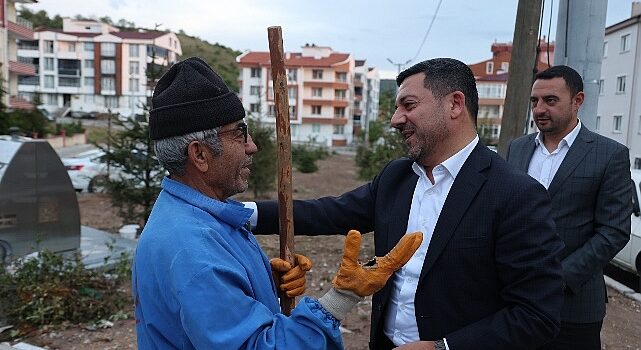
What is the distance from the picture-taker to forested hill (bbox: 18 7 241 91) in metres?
77.2

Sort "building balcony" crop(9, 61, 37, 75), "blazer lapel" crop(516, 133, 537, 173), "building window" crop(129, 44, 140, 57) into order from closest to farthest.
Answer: "blazer lapel" crop(516, 133, 537, 173) → "building balcony" crop(9, 61, 37, 75) → "building window" crop(129, 44, 140, 57)

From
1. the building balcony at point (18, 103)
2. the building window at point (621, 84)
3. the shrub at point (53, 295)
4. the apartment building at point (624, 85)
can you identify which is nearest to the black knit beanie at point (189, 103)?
the shrub at point (53, 295)

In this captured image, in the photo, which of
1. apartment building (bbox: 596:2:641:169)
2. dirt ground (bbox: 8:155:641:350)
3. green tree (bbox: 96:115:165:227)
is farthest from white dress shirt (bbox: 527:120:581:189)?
apartment building (bbox: 596:2:641:169)

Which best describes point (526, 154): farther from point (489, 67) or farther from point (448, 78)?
point (489, 67)

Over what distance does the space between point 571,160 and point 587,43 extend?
142 cm

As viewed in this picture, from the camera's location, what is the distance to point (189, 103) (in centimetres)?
171

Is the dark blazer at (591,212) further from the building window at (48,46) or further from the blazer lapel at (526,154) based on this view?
the building window at (48,46)

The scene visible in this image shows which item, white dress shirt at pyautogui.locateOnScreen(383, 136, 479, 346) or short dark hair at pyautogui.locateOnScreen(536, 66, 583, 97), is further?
short dark hair at pyautogui.locateOnScreen(536, 66, 583, 97)

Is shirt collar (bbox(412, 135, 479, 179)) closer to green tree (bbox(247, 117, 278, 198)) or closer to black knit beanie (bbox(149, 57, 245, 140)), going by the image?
black knit beanie (bbox(149, 57, 245, 140))

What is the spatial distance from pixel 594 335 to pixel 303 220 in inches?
64.8

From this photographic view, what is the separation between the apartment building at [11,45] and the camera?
3292cm

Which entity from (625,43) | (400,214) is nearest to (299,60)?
(625,43)

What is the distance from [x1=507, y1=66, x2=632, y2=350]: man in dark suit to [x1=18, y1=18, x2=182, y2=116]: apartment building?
6677 cm

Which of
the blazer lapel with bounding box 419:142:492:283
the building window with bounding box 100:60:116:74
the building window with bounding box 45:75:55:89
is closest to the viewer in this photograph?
the blazer lapel with bounding box 419:142:492:283
